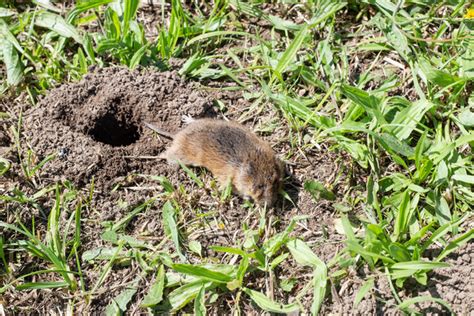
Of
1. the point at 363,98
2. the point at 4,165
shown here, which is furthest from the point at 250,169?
the point at 4,165

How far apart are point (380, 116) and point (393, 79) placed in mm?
621

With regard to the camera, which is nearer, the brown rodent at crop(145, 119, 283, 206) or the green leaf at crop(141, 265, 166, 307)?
the green leaf at crop(141, 265, 166, 307)

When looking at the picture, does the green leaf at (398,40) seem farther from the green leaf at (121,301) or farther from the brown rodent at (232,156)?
the green leaf at (121,301)

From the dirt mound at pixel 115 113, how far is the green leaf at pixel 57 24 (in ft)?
1.69

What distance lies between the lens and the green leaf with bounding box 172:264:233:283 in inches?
181

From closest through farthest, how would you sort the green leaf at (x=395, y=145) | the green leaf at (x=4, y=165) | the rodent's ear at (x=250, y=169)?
the green leaf at (x=395, y=145)
the rodent's ear at (x=250, y=169)
the green leaf at (x=4, y=165)

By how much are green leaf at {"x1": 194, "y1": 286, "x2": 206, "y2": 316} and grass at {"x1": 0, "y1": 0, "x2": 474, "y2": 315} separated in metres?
0.01

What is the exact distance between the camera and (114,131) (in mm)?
5773

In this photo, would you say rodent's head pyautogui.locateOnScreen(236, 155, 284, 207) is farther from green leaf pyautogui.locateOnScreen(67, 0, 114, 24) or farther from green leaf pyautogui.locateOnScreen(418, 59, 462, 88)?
green leaf pyautogui.locateOnScreen(67, 0, 114, 24)

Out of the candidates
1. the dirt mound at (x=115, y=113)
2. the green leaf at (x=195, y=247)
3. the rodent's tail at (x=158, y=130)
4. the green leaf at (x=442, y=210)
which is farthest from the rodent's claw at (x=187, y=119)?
the green leaf at (x=442, y=210)

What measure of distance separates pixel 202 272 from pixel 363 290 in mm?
1094

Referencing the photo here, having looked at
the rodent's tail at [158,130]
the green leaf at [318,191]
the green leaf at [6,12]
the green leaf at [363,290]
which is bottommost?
the green leaf at [363,290]

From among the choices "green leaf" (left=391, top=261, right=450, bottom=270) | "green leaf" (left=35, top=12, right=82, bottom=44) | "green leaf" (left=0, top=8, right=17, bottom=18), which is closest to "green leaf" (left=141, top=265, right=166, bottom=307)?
"green leaf" (left=391, top=261, right=450, bottom=270)

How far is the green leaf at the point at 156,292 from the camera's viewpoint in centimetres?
468
